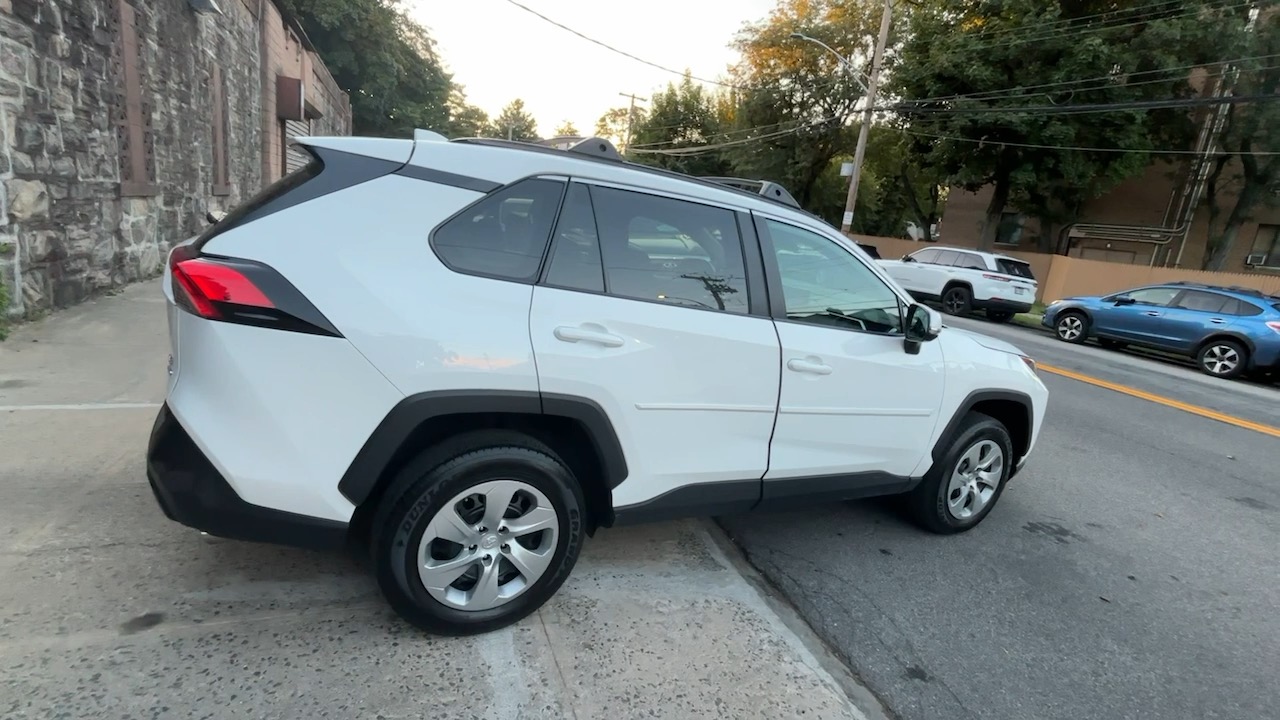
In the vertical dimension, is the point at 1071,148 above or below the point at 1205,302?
above

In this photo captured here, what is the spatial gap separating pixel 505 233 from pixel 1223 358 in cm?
1451

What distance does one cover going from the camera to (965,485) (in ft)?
→ 13.2

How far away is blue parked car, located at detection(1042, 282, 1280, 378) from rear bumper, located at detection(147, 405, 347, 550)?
48.9ft

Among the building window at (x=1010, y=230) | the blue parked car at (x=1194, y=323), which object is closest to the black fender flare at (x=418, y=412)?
the blue parked car at (x=1194, y=323)

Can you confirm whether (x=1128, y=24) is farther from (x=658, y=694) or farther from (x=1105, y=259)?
(x=658, y=694)

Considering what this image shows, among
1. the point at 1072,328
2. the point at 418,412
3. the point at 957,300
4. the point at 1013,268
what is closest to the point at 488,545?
the point at 418,412

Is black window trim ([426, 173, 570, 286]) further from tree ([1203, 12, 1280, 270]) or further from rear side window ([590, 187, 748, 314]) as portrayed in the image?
tree ([1203, 12, 1280, 270])

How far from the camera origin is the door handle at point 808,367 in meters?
3.06

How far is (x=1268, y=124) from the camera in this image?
20547mm

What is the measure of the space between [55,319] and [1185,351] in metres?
16.8

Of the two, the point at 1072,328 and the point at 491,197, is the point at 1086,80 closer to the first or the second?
the point at 1072,328

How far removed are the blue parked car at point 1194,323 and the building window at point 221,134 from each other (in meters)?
16.9

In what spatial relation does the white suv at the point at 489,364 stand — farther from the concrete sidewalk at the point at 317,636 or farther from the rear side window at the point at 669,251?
the concrete sidewalk at the point at 317,636

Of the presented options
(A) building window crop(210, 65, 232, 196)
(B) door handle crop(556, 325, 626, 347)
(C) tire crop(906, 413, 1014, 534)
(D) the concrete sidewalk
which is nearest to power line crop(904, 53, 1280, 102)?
(A) building window crop(210, 65, 232, 196)
